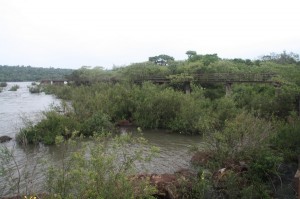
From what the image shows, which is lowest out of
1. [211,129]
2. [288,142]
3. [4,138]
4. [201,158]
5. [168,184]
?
[4,138]

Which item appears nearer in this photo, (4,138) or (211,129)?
(211,129)

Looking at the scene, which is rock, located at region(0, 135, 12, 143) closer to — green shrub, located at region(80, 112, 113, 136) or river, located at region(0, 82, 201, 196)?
river, located at region(0, 82, 201, 196)

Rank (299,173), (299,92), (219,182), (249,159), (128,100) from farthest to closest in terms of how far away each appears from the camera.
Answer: (128,100), (299,92), (249,159), (219,182), (299,173)

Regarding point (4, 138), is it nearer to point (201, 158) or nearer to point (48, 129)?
point (48, 129)

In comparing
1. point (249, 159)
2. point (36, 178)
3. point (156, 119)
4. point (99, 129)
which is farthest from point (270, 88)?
point (36, 178)

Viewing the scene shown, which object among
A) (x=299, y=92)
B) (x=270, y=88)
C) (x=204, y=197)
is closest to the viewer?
(x=204, y=197)

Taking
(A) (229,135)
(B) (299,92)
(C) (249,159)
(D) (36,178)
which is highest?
(B) (299,92)

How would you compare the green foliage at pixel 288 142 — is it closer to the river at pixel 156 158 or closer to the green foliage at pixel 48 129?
the river at pixel 156 158

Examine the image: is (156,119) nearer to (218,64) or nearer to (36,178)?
(36,178)

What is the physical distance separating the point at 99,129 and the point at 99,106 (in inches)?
195

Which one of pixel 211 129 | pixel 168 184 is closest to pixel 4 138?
pixel 211 129

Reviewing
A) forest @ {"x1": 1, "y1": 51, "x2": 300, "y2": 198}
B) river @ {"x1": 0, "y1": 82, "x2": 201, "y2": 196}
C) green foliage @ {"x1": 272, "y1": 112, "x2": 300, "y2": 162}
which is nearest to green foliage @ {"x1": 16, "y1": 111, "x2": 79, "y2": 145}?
forest @ {"x1": 1, "y1": 51, "x2": 300, "y2": 198}

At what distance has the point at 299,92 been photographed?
799 inches

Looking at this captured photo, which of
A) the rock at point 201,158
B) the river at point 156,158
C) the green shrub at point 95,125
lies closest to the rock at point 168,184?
the river at point 156,158
